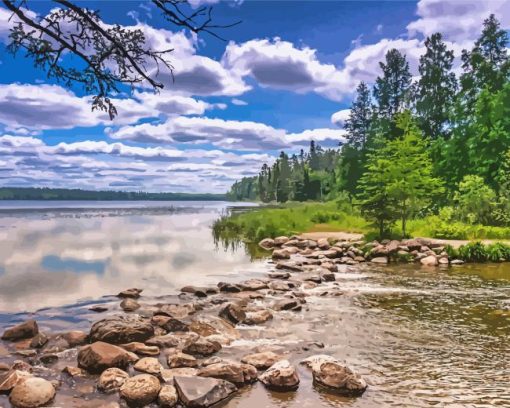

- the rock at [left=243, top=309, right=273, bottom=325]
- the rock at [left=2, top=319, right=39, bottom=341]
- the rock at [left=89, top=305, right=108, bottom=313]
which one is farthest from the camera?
the rock at [left=89, top=305, right=108, bottom=313]

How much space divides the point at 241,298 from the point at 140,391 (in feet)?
22.9

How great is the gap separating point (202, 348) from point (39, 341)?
10.3ft

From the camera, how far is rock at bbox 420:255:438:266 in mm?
20078

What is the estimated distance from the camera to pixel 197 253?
24.5 m

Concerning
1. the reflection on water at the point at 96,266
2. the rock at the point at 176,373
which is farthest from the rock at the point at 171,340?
the reflection on water at the point at 96,266

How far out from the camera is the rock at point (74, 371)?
7189mm

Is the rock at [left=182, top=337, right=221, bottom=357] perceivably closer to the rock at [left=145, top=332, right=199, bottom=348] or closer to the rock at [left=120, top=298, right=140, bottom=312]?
the rock at [left=145, top=332, right=199, bottom=348]

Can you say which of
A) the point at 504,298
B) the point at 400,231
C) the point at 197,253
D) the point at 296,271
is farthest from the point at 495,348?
the point at 400,231

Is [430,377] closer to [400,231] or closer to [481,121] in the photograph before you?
[400,231]

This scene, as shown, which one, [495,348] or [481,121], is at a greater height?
[481,121]

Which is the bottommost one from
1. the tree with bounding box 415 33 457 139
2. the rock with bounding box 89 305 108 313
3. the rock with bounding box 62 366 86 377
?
the rock with bounding box 89 305 108 313

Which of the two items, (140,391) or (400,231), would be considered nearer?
(140,391)

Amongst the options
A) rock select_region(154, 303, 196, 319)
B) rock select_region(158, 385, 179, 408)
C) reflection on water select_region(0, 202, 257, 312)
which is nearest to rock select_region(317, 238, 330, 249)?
reflection on water select_region(0, 202, 257, 312)

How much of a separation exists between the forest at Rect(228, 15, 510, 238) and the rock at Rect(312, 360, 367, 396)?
61.5ft
